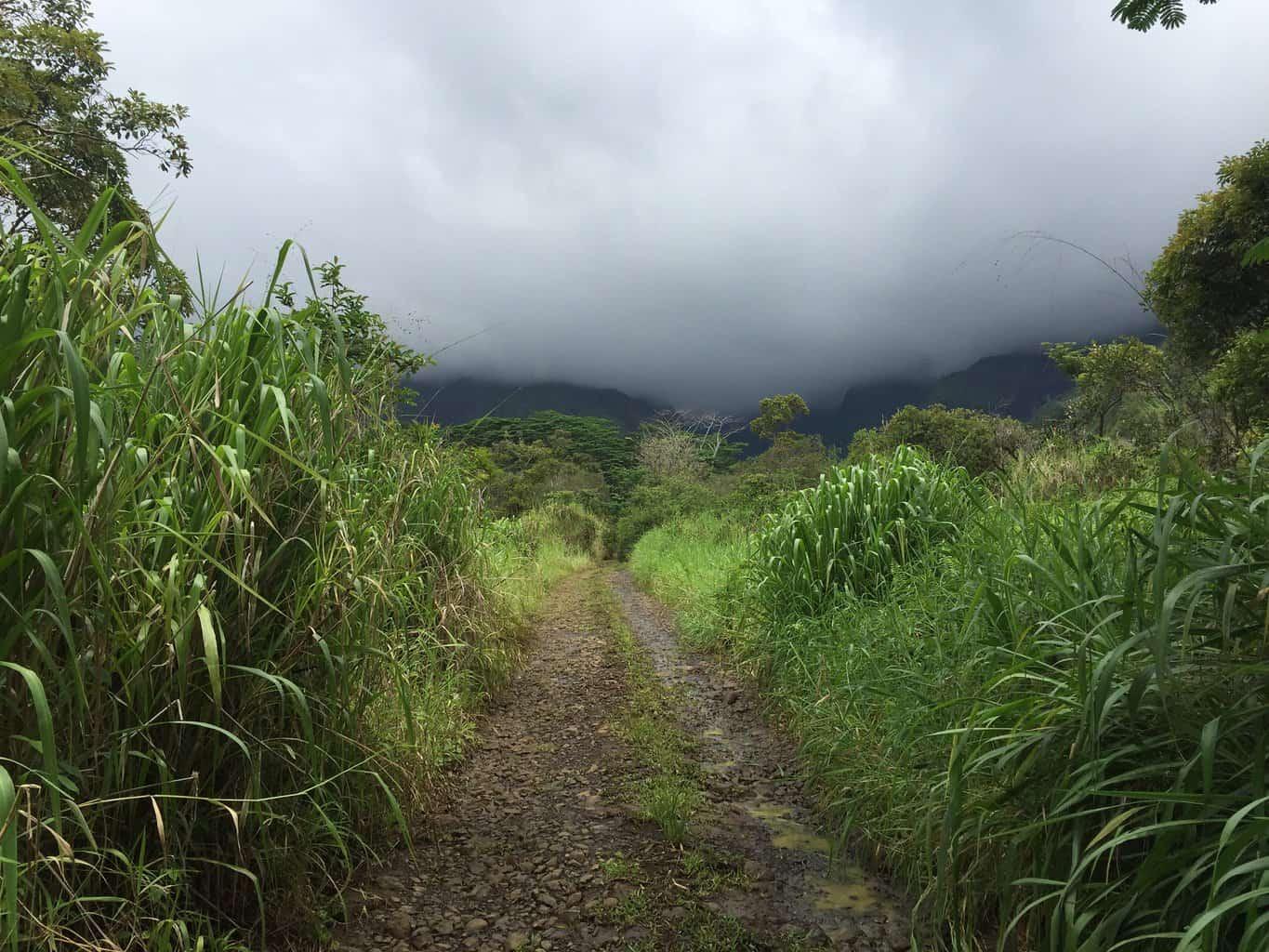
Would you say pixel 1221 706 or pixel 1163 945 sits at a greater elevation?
pixel 1221 706

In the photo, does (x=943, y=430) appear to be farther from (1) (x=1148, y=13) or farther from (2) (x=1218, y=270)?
(1) (x=1148, y=13)

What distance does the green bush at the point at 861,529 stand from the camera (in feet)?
15.6

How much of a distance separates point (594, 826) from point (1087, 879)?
1.92 meters

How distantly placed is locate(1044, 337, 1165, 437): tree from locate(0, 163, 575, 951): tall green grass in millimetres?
9730

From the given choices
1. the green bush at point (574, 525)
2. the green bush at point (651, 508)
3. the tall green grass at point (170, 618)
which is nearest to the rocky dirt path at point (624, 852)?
the tall green grass at point (170, 618)

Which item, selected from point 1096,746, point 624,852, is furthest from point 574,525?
point 1096,746

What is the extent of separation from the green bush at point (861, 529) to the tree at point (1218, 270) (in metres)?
7.82

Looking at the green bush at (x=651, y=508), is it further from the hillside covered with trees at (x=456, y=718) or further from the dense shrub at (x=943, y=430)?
the hillside covered with trees at (x=456, y=718)

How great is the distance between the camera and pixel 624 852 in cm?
277

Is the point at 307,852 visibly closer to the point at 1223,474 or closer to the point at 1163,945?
the point at 1163,945

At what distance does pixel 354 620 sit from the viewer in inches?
97.7

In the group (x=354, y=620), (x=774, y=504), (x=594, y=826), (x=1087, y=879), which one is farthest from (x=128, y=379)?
(x=774, y=504)

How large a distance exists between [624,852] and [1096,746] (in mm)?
1858

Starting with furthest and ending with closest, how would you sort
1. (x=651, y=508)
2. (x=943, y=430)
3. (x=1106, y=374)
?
(x=651, y=508)
(x=943, y=430)
(x=1106, y=374)
